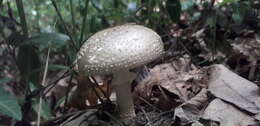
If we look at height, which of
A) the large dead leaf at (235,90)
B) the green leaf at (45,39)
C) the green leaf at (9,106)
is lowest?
the large dead leaf at (235,90)

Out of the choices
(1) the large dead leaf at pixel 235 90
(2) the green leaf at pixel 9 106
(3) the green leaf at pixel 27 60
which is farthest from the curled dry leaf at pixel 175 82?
(2) the green leaf at pixel 9 106

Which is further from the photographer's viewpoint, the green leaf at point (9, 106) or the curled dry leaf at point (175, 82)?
the curled dry leaf at point (175, 82)

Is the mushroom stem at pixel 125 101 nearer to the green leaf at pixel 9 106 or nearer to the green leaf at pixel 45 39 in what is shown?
the green leaf at pixel 45 39

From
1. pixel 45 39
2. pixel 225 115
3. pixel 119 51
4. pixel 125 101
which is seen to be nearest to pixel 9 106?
pixel 45 39

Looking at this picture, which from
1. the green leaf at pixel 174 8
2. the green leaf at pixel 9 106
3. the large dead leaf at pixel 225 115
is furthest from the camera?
the green leaf at pixel 174 8

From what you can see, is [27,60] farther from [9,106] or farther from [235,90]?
[235,90]

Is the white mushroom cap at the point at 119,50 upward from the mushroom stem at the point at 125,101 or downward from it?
upward

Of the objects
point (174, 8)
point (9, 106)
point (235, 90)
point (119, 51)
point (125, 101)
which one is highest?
point (174, 8)

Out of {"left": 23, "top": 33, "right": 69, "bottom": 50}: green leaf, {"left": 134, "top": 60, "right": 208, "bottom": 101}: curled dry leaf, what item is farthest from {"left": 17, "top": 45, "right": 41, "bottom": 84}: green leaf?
{"left": 134, "top": 60, "right": 208, "bottom": 101}: curled dry leaf
